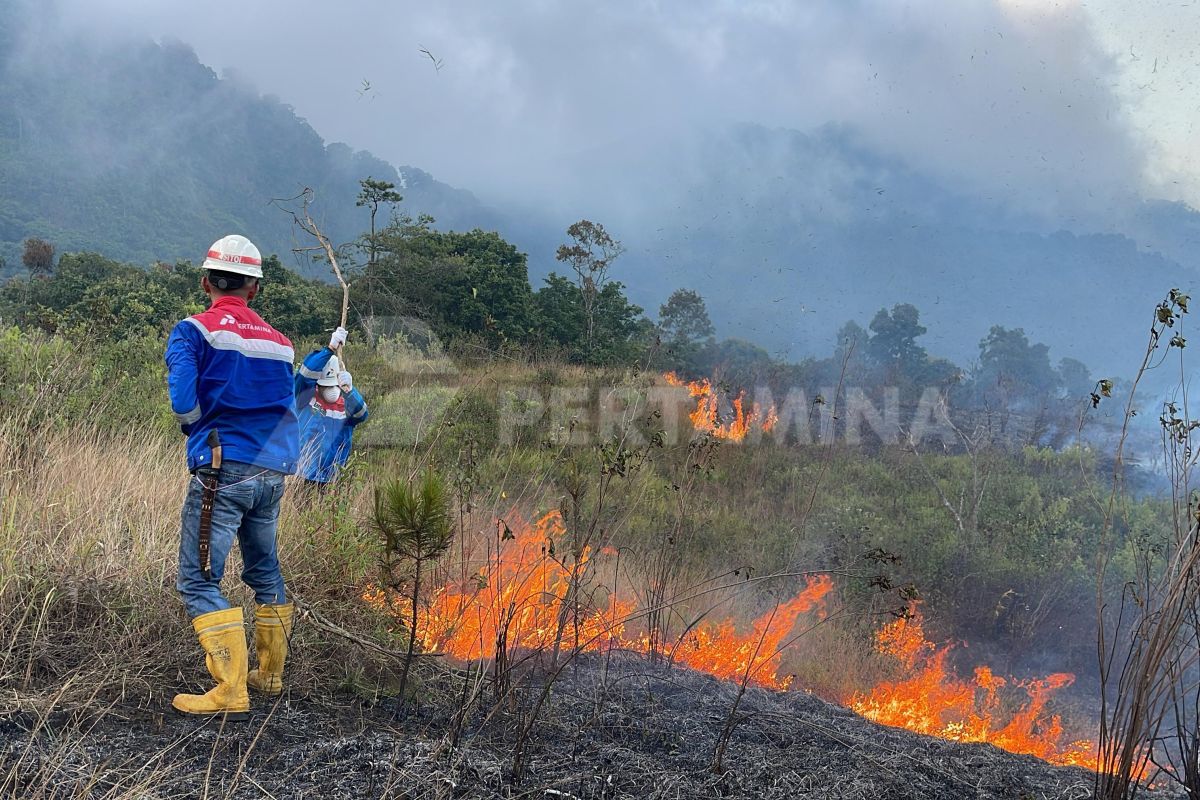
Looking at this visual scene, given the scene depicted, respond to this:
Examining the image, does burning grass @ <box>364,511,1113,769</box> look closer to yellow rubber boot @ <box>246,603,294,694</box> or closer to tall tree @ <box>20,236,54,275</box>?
yellow rubber boot @ <box>246,603,294,694</box>

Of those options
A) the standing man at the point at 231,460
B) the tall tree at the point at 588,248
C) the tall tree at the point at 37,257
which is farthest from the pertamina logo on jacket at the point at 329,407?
Result: the tall tree at the point at 37,257

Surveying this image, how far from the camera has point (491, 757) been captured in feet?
10.4

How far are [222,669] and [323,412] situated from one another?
273cm

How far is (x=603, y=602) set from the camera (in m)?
6.64

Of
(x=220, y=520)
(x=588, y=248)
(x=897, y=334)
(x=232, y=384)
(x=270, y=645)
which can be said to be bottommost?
(x=270, y=645)

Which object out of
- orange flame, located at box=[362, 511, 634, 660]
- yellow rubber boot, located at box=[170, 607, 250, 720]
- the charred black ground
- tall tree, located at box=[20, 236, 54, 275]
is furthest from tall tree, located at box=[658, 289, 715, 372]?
tall tree, located at box=[20, 236, 54, 275]

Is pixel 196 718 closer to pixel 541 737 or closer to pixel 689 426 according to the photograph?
pixel 541 737

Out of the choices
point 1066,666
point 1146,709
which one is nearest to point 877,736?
point 1146,709

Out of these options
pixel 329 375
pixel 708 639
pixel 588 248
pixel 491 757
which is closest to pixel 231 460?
pixel 491 757

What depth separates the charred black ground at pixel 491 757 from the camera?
8.96ft

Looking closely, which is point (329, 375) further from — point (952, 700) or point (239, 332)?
point (952, 700)

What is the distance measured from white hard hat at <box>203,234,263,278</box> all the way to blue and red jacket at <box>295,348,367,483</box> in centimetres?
188

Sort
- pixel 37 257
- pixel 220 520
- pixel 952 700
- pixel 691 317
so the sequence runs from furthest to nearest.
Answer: pixel 37 257 → pixel 691 317 → pixel 952 700 → pixel 220 520

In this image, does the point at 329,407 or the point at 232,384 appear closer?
the point at 232,384
